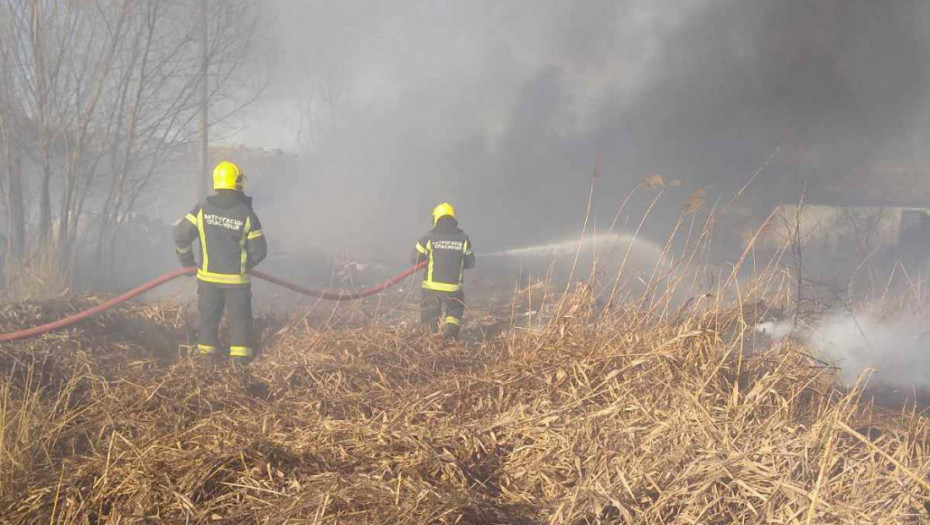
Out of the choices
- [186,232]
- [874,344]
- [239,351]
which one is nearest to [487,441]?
[239,351]

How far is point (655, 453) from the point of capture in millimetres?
2594

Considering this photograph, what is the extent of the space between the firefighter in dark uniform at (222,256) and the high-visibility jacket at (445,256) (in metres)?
1.63

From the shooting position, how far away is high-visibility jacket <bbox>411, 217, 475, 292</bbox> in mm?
6039

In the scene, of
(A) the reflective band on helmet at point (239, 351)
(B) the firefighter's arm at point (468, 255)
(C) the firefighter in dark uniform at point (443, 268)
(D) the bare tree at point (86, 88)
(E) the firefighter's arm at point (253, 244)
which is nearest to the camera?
(A) the reflective band on helmet at point (239, 351)

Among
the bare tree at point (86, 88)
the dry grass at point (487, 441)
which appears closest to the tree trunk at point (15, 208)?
the bare tree at point (86, 88)

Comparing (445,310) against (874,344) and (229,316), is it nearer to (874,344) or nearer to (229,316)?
(229,316)

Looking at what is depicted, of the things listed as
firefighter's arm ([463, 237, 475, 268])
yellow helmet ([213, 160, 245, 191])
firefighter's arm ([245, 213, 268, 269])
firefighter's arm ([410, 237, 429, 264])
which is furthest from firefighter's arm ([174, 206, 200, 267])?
firefighter's arm ([463, 237, 475, 268])

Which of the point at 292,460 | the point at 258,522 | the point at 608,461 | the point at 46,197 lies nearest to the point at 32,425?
the point at 292,460

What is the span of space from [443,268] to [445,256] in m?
0.12

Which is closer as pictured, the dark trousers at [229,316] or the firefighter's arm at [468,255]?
the dark trousers at [229,316]

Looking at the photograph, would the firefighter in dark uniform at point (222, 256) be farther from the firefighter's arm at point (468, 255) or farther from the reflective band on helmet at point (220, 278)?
the firefighter's arm at point (468, 255)

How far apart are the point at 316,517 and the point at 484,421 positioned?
44.9 inches

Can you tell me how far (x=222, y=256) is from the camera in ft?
16.7

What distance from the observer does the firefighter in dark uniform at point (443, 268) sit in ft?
19.7
